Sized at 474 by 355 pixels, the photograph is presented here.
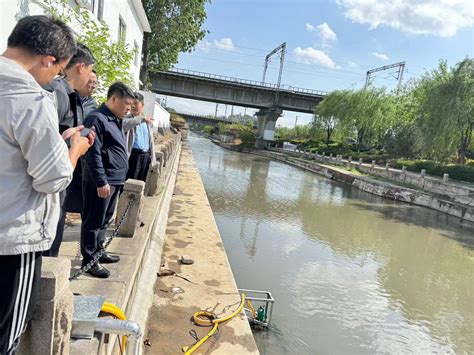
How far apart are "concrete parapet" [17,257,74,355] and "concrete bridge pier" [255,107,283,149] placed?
142 feet

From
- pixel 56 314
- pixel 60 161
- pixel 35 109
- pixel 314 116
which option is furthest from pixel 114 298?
pixel 314 116

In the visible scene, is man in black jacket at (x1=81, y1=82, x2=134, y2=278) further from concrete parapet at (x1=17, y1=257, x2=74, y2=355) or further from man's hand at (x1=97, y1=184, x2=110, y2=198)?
concrete parapet at (x1=17, y1=257, x2=74, y2=355)

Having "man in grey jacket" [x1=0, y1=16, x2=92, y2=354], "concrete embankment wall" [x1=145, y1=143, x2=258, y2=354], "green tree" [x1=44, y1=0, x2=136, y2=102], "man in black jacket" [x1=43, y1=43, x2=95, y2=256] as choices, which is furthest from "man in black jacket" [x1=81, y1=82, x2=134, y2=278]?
"green tree" [x1=44, y1=0, x2=136, y2=102]

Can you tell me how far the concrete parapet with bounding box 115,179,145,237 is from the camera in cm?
398

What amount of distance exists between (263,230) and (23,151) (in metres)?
9.49

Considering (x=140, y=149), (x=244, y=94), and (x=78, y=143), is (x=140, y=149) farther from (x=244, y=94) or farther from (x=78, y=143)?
(x=244, y=94)

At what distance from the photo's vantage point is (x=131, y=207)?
156 inches

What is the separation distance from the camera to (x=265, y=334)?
5223mm

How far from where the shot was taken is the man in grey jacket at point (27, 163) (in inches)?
51.6

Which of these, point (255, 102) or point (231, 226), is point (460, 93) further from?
point (255, 102)

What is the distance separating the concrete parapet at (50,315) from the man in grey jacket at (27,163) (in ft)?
0.21

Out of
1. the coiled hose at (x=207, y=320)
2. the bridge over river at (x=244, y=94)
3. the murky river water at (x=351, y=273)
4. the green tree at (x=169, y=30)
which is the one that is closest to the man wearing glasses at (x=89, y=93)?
the coiled hose at (x=207, y=320)

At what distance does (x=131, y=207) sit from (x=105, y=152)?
1.09 metres

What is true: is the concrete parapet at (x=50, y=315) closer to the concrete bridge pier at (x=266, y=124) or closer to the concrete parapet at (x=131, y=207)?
the concrete parapet at (x=131, y=207)
